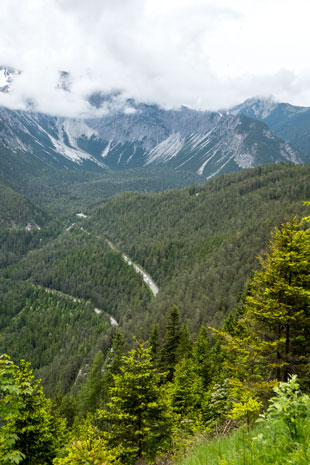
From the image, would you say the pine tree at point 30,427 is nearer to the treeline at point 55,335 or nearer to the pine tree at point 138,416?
the pine tree at point 138,416

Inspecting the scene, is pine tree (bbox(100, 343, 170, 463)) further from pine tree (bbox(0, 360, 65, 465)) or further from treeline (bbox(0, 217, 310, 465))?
pine tree (bbox(0, 360, 65, 465))

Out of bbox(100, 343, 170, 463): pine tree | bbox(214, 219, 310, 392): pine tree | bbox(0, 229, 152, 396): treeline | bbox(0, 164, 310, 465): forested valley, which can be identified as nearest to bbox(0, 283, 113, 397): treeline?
bbox(0, 229, 152, 396): treeline

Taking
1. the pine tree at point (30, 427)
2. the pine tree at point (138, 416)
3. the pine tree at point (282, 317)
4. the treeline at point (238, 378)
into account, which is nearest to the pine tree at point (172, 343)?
the treeline at point (238, 378)

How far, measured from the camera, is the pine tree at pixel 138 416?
15.9m

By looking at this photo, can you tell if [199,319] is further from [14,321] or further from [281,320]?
[14,321]

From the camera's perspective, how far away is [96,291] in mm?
182750

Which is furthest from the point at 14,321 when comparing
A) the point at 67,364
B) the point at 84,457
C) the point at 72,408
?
the point at 84,457

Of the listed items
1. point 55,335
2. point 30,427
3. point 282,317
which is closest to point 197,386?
point 30,427

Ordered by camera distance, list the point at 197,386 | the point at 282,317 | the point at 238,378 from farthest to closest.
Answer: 1. the point at 197,386
2. the point at 238,378
3. the point at 282,317

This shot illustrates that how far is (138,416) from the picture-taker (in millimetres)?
16141

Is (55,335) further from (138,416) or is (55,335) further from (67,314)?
(138,416)

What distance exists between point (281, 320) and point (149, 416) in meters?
9.85

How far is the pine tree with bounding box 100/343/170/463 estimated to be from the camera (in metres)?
15.9

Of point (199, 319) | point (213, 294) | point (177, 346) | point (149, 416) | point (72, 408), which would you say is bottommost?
point (72, 408)
